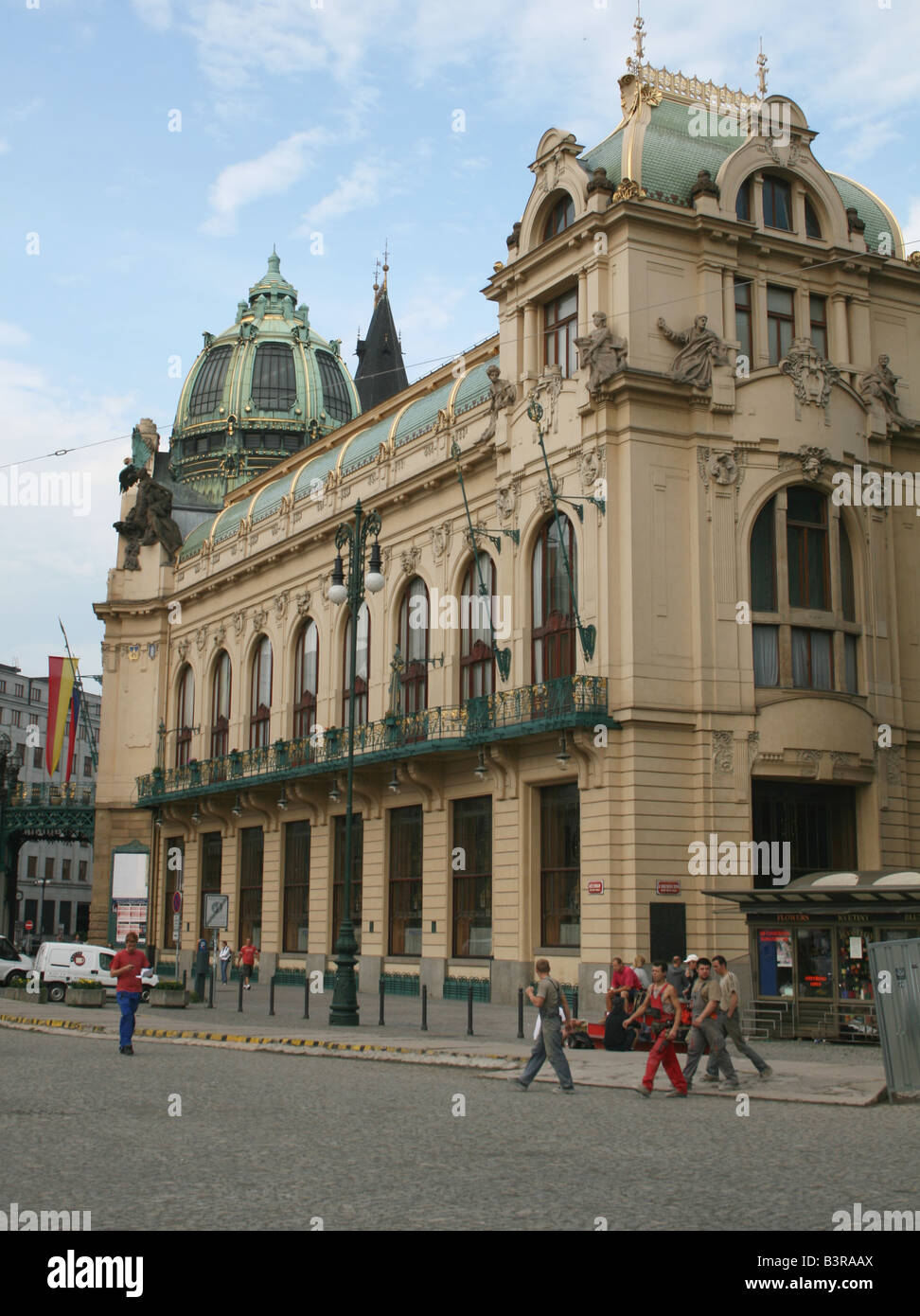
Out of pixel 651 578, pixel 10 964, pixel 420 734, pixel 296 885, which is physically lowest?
pixel 10 964

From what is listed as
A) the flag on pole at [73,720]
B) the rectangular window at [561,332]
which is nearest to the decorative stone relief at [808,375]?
the rectangular window at [561,332]

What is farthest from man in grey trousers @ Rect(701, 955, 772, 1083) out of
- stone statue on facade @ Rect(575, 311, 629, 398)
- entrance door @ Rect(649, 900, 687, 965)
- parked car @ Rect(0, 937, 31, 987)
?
parked car @ Rect(0, 937, 31, 987)

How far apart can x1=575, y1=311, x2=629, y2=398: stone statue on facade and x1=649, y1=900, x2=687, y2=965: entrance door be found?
11297mm

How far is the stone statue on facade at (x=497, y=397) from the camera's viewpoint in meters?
36.6

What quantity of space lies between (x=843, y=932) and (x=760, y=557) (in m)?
11.1

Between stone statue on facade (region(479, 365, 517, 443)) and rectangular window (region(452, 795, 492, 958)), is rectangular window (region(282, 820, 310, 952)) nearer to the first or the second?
rectangular window (region(452, 795, 492, 958))

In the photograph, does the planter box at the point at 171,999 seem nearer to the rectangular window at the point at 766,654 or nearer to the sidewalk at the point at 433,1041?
the sidewalk at the point at 433,1041

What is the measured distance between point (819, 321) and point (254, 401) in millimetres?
37964

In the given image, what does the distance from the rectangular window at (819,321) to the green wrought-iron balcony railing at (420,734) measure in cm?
1049

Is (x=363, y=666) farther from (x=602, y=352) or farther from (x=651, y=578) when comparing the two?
(x=602, y=352)

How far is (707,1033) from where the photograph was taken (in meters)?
17.6

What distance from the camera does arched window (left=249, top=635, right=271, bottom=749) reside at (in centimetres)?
5075

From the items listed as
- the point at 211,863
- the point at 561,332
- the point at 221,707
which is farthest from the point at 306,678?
the point at 561,332
